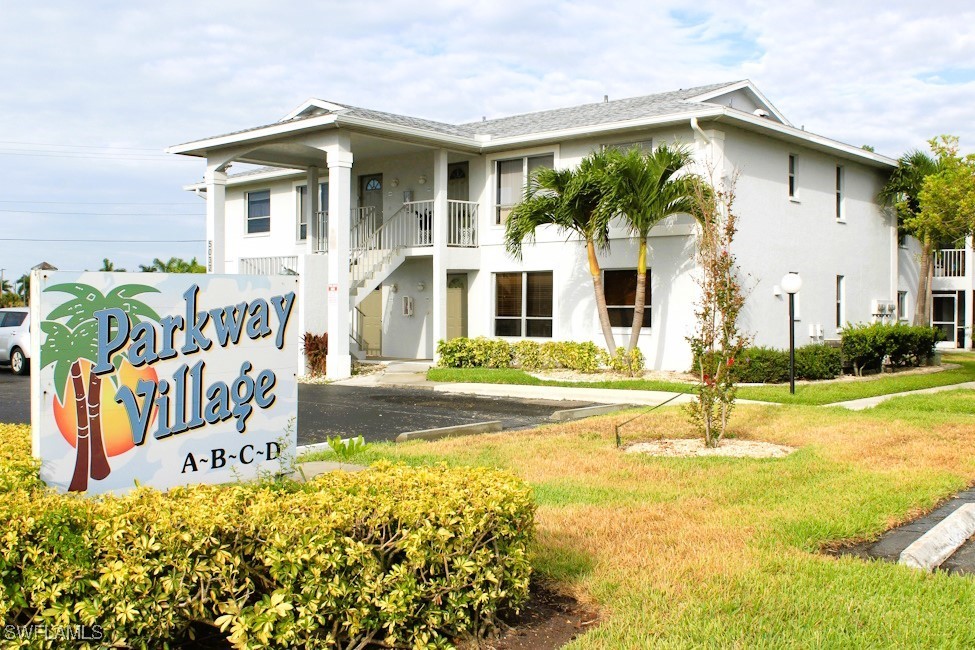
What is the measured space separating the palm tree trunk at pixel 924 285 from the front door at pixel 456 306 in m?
13.8

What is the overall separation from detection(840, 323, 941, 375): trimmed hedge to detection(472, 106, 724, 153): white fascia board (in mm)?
6121

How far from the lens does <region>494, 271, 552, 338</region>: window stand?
22.5m

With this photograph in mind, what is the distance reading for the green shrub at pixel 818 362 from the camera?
19.0 metres

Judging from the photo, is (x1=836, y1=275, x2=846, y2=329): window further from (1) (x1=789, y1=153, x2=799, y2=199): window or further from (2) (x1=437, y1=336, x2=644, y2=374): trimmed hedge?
(2) (x1=437, y1=336, x2=644, y2=374): trimmed hedge

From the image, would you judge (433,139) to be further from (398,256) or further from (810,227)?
(810,227)

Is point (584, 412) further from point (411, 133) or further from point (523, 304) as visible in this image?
point (411, 133)

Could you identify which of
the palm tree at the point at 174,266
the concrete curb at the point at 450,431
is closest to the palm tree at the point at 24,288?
the palm tree at the point at 174,266

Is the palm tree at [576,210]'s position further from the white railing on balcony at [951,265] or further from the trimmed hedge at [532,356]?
the white railing on balcony at [951,265]

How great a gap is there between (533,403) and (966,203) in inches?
427

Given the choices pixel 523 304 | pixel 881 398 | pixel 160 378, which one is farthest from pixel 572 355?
pixel 160 378

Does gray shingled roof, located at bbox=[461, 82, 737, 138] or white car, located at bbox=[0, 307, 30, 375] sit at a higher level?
gray shingled roof, located at bbox=[461, 82, 737, 138]

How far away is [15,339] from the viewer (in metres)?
24.1

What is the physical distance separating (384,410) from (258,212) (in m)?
17.2

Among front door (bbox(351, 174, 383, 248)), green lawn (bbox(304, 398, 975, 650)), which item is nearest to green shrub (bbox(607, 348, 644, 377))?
green lawn (bbox(304, 398, 975, 650))
